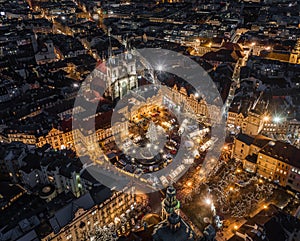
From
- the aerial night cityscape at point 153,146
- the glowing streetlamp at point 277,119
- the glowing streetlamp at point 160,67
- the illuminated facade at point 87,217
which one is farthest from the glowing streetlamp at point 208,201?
the glowing streetlamp at point 160,67

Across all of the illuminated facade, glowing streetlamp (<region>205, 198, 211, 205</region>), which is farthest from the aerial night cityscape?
glowing streetlamp (<region>205, 198, 211, 205</region>)

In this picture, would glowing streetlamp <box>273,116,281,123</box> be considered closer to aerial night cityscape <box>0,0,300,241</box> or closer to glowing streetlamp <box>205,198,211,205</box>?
aerial night cityscape <box>0,0,300,241</box>

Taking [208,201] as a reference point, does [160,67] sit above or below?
above

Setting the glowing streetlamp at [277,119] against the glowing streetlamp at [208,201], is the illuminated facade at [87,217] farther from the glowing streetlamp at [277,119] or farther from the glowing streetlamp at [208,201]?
the glowing streetlamp at [277,119]

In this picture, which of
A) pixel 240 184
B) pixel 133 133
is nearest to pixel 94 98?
pixel 133 133

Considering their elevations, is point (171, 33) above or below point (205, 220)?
above

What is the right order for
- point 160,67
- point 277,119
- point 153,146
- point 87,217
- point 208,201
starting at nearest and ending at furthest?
point 87,217, point 208,201, point 153,146, point 277,119, point 160,67

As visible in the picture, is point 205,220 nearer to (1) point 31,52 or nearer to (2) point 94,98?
(2) point 94,98

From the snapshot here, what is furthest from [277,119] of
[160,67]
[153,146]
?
[160,67]

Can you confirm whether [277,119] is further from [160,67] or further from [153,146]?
[160,67]
